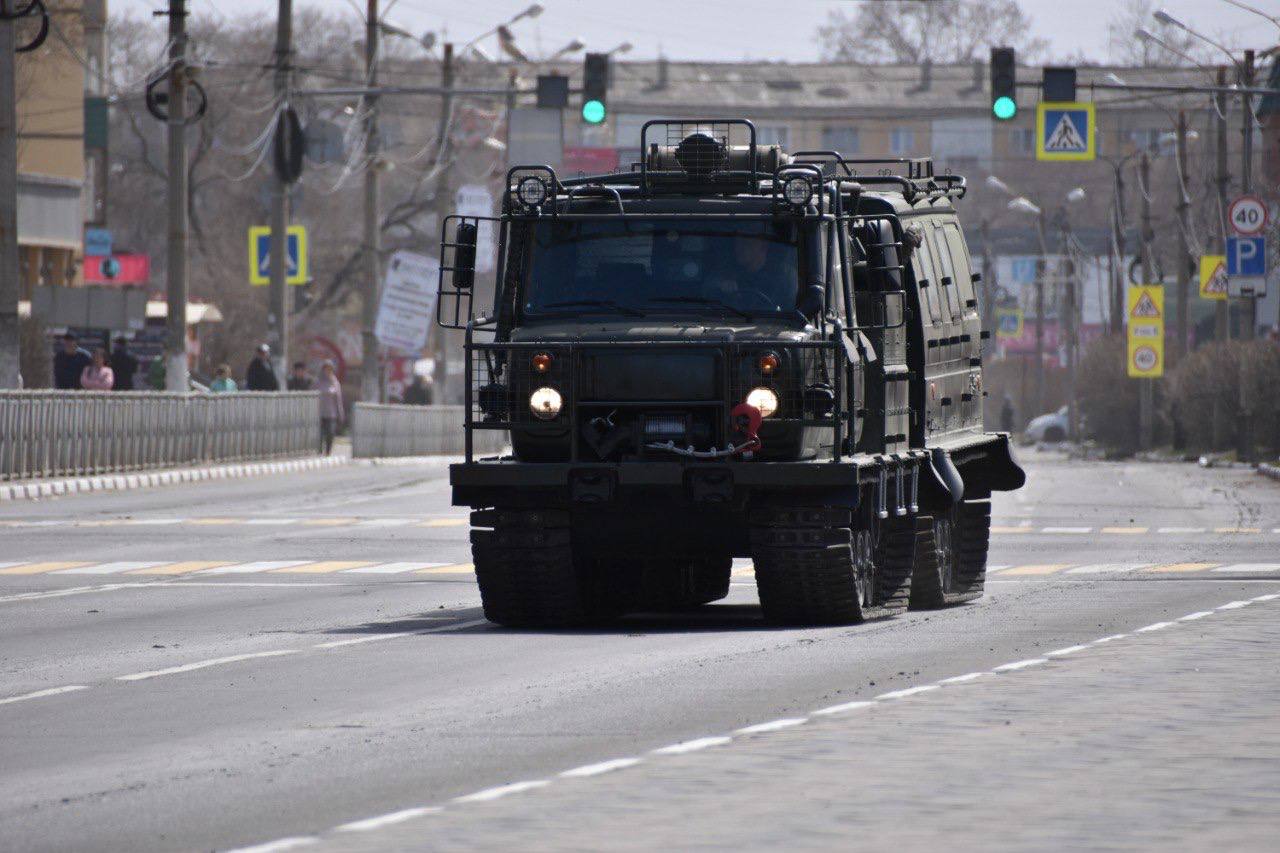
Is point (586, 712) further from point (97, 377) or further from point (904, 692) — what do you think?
point (97, 377)

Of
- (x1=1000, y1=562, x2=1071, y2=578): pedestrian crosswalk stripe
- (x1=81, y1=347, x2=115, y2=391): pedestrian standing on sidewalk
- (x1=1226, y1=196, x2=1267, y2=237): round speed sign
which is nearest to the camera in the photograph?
(x1=1000, y1=562, x2=1071, y2=578): pedestrian crosswalk stripe

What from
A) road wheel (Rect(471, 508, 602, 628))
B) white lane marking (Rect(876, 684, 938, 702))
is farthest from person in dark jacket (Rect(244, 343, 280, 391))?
white lane marking (Rect(876, 684, 938, 702))

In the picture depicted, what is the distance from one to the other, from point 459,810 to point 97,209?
2756 inches

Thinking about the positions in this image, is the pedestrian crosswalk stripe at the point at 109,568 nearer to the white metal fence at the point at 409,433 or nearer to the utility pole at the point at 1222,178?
the white metal fence at the point at 409,433

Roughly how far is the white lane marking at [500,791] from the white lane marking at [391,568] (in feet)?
40.7

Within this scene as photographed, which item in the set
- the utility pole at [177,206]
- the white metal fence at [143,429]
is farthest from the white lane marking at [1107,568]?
the utility pole at [177,206]

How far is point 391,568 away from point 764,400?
7.43 m

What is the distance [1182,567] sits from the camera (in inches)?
861

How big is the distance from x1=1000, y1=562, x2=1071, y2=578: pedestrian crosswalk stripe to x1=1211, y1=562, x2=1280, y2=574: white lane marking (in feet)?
4.49

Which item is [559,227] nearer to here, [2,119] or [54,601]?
[54,601]

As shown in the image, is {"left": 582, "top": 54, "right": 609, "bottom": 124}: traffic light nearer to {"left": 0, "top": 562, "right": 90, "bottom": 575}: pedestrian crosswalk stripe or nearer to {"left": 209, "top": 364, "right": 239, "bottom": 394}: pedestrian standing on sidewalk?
{"left": 209, "top": 364, "right": 239, "bottom": 394}: pedestrian standing on sidewalk

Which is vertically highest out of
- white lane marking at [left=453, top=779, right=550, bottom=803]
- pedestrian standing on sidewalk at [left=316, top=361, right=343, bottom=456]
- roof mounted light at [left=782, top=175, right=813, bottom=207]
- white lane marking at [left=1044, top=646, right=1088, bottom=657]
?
roof mounted light at [left=782, top=175, right=813, bottom=207]

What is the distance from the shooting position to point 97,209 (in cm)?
7625

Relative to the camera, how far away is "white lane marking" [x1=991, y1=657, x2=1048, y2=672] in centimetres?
1296
